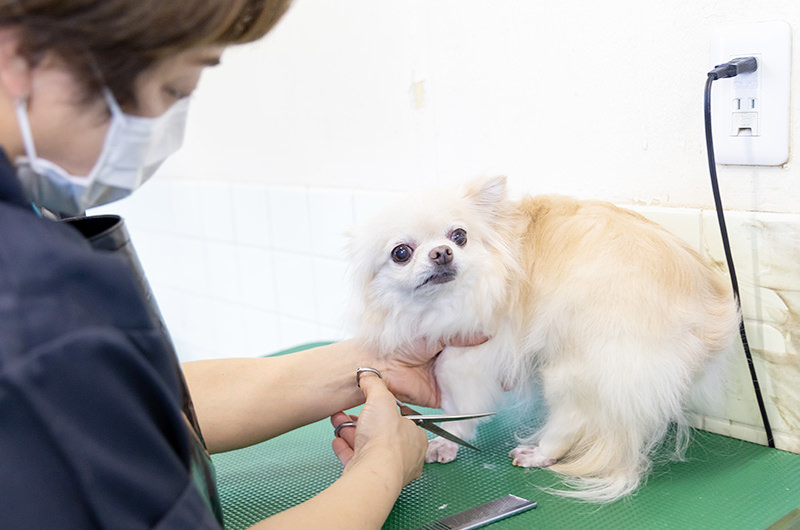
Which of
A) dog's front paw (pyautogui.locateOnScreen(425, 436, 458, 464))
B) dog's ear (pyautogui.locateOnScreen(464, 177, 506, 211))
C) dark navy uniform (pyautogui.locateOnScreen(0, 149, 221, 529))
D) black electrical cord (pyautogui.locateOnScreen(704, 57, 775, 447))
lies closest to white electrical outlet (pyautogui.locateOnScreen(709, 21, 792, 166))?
black electrical cord (pyautogui.locateOnScreen(704, 57, 775, 447))

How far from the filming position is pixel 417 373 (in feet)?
3.80

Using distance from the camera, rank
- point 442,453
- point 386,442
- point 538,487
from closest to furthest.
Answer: point 386,442, point 538,487, point 442,453

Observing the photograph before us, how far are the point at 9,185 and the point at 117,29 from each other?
130 millimetres

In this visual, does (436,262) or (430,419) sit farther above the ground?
(436,262)

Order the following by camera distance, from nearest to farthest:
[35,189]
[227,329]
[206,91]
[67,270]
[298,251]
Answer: [67,270], [35,189], [298,251], [206,91], [227,329]

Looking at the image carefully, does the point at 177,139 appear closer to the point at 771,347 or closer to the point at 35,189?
the point at 35,189

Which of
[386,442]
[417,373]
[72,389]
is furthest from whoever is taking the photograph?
[417,373]

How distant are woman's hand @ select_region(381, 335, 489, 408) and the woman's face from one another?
63cm

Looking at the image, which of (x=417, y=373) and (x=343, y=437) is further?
(x=417, y=373)

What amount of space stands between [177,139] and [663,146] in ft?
2.31

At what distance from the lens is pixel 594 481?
3.08ft

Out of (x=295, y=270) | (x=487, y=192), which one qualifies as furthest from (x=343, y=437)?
(x=295, y=270)

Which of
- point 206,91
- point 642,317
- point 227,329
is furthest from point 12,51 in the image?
point 227,329

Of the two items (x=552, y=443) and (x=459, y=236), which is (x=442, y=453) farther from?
(x=459, y=236)
